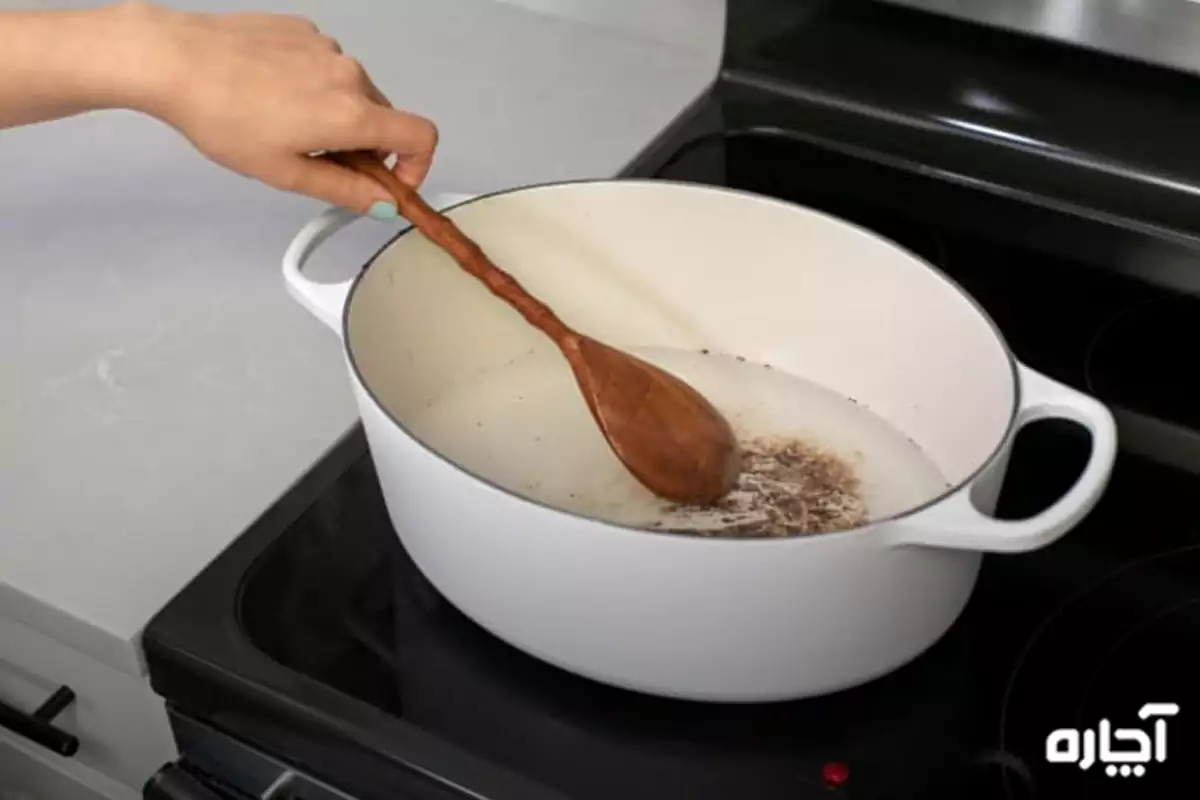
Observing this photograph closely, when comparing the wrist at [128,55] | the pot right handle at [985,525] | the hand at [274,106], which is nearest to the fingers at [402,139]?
the hand at [274,106]

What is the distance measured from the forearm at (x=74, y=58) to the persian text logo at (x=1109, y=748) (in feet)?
1.72

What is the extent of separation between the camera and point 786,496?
0.68 m

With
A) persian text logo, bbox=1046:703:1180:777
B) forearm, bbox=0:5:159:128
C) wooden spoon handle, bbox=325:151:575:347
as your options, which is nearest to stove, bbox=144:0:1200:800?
persian text logo, bbox=1046:703:1180:777

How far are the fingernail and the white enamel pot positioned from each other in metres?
0.02

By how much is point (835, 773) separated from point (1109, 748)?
0.39 feet

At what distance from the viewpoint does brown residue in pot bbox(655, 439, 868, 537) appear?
0.66 metres

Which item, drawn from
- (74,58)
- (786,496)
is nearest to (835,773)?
(786,496)

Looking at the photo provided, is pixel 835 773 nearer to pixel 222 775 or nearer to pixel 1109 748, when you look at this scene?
pixel 1109 748

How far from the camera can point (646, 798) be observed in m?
0.55

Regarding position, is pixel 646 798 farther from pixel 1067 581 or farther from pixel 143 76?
pixel 143 76

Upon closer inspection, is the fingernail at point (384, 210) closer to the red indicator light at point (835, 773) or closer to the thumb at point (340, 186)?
the thumb at point (340, 186)

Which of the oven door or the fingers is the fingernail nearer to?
the fingers

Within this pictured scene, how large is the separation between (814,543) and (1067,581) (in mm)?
218

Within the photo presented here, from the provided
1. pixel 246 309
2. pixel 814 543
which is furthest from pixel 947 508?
pixel 246 309
